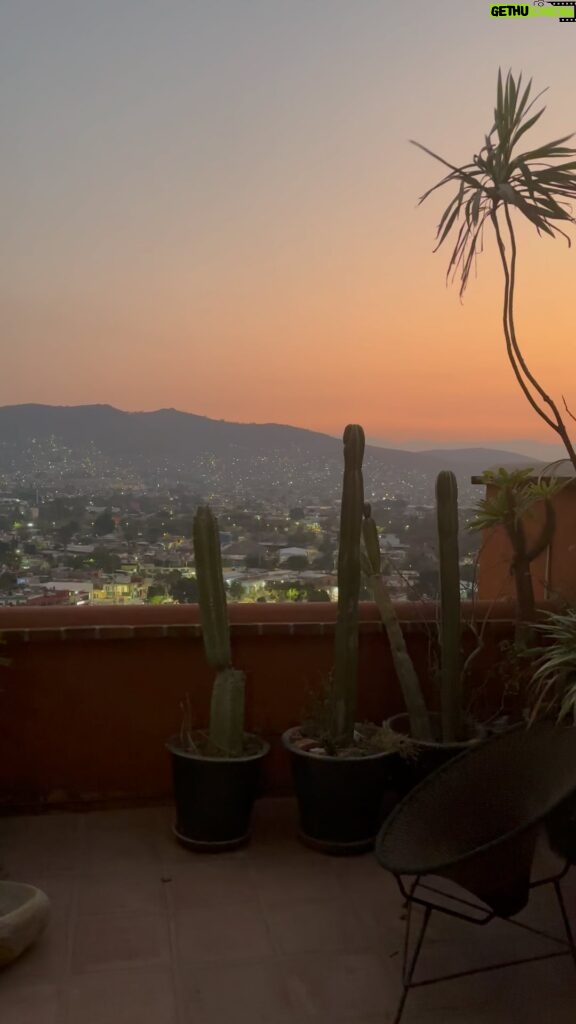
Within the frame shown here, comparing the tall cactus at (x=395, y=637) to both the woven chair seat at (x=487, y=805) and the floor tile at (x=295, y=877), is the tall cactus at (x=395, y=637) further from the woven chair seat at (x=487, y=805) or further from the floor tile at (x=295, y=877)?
the woven chair seat at (x=487, y=805)

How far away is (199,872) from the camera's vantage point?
2637 mm

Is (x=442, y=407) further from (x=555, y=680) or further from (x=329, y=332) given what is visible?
(x=555, y=680)

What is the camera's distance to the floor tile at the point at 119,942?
2137mm

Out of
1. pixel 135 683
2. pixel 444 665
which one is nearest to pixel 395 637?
pixel 444 665

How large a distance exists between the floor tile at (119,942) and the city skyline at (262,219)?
242cm

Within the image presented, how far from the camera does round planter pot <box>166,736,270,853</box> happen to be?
2707 millimetres

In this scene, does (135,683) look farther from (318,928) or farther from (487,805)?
(487,805)

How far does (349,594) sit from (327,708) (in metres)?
0.44

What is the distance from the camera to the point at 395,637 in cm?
301

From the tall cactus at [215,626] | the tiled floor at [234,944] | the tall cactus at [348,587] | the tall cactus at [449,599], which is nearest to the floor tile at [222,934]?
the tiled floor at [234,944]

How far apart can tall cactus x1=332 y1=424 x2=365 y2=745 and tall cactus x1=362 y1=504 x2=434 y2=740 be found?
14 centimetres

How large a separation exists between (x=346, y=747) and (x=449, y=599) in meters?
0.65

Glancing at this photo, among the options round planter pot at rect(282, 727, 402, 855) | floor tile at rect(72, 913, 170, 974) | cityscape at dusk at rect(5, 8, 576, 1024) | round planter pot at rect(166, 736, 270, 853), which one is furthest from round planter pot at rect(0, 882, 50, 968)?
round planter pot at rect(282, 727, 402, 855)

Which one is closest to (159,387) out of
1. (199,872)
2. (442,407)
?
(442,407)
